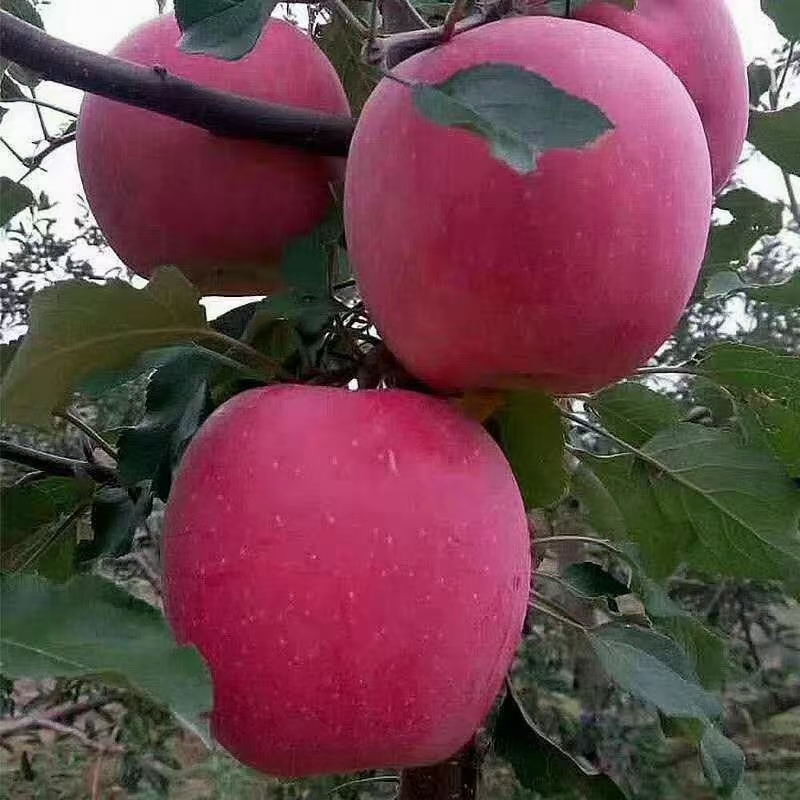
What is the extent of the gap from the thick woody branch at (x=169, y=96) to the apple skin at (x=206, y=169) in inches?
0.5

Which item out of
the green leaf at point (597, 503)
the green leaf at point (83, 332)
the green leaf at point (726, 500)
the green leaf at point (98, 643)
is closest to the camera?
the green leaf at point (98, 643)

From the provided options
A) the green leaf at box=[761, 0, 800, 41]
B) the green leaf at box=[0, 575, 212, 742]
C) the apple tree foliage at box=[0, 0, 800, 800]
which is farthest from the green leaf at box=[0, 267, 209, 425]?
the green leaf at box=[761, 0, 800, 41]

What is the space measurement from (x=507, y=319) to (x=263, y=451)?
98mm

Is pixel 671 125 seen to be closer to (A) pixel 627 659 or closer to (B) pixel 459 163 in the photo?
(B) pixel 459 163

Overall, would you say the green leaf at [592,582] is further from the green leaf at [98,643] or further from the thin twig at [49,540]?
the green leaf at [98,643]

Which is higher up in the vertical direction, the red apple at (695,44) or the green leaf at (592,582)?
the red apple at (695,44)

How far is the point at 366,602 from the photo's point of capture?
1.18 ft

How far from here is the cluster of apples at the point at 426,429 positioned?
35 cm

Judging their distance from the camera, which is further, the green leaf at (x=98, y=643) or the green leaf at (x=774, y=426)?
the green leaf at (x=774, y=426)

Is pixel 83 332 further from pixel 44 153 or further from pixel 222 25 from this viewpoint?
pixel 44 153

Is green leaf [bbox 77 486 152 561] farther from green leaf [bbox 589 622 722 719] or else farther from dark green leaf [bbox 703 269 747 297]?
dark green leaf [bbox 703 269 747 297]

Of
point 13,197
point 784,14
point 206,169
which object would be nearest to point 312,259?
point 206,169

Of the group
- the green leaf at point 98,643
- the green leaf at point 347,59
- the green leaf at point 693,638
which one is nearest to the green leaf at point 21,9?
the green leaf at point 347,59

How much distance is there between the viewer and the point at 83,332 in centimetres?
39
